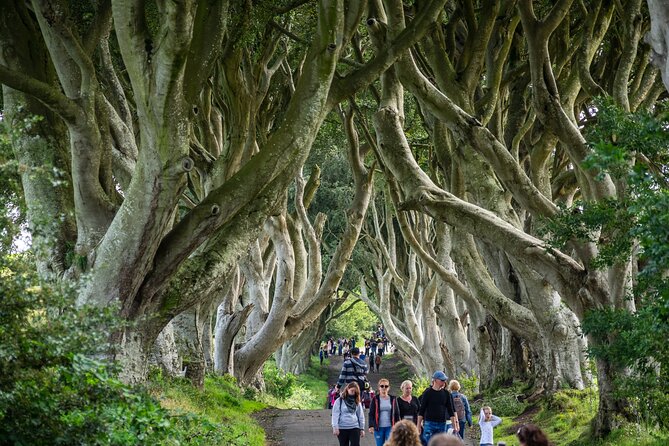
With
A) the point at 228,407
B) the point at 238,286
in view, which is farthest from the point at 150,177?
the point at 238,286

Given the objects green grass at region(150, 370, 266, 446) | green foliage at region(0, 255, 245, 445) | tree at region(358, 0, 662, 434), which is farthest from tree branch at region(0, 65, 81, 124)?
tree at region(358, 0, 662, 434)

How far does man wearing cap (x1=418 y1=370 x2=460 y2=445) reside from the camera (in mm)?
9586

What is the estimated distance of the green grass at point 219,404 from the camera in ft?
37.8

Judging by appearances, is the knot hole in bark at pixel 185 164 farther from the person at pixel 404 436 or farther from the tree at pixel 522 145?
the person at pixel 404 436

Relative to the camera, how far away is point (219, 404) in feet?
52.8

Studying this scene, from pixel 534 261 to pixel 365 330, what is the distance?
62.9 m

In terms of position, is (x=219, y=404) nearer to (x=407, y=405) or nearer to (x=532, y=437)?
(x=407, y=405)

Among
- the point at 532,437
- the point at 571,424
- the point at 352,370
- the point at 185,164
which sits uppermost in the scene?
the point at 185,164

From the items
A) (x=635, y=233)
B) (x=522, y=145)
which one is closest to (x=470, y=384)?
(x=522, y=145)

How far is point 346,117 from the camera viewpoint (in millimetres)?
18875

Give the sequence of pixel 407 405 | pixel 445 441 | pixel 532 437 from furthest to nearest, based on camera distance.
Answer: pixel 407 405 → pixel 532 437 → pixel 445 441

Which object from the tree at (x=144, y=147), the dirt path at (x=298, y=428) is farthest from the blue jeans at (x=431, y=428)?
the dirt path at (x=298, y=428)

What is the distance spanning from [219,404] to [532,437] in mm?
11811

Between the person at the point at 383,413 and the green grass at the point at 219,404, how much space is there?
6.35 ft
